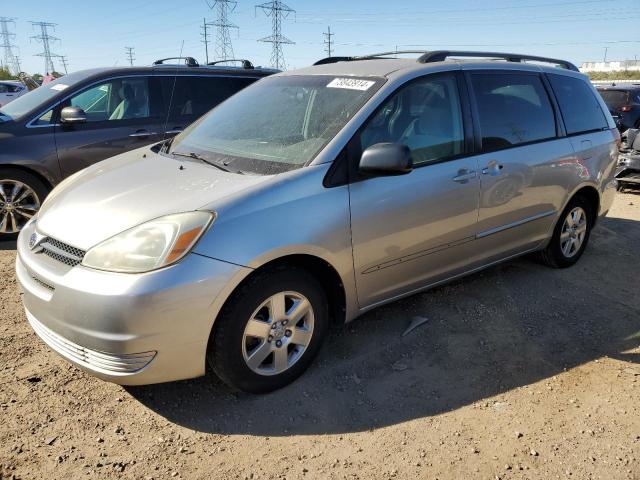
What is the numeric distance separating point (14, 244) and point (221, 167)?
10.9 ft

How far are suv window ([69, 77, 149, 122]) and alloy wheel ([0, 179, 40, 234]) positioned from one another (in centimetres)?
97

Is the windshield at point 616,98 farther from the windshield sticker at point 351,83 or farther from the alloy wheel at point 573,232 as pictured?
the windshield sticker at point 351,83

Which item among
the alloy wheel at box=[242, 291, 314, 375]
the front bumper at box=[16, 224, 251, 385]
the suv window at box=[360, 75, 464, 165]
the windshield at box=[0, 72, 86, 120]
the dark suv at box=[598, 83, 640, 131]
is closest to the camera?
the front bumper at box=[16, 224, 251, 385]

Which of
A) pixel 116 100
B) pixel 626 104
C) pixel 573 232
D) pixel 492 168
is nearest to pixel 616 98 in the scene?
pixel 626 104

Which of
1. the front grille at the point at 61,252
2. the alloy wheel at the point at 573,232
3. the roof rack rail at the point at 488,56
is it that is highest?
the roof rack rail at the point at 488,56

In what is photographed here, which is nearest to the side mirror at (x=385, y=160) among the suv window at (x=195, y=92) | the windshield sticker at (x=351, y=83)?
the windshield sticker at (x=351, y=83)

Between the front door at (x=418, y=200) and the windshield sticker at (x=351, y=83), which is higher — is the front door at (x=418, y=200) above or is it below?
below

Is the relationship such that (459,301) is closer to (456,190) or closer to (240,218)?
(456,190)

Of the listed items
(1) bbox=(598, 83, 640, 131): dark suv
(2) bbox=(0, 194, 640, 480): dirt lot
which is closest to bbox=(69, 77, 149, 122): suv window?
(2) bbox=(0, 194, 640, 480): dirt lot

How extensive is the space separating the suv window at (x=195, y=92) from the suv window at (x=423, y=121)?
11.2ft

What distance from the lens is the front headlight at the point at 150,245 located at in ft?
7.80

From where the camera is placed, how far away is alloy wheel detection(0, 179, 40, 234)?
5.22 m

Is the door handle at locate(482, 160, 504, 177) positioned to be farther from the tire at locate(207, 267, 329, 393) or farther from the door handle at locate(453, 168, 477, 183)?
the tire at locate(207, 267, 329, 393)

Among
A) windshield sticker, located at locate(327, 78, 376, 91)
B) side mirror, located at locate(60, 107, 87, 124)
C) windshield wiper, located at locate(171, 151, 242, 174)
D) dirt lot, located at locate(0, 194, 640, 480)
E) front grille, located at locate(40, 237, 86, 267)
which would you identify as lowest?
dirt lot, located at locate(0, 194, 640, 480)
